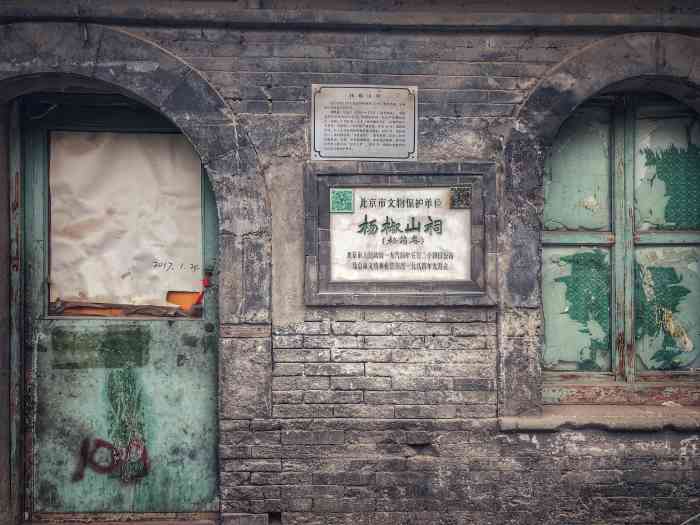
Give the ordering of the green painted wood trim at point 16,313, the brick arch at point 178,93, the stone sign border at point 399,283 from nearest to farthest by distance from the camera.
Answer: the brick arch at point 178,93 → the stone sign border at point 399,283 → the green painted wood trim at point 16,313

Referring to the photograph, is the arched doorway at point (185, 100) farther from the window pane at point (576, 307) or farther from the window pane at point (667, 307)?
the window pane at point (667, 307)

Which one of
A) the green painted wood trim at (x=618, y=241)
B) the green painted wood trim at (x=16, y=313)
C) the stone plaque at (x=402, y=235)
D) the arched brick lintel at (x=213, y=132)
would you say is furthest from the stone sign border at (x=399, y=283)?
the green painted wood trim at (x=16, y=313)

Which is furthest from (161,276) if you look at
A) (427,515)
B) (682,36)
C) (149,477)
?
(682,36)

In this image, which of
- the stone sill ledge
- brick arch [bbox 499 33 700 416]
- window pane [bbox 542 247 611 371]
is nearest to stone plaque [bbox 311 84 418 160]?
brick arch [bbox 499 33 700 416]

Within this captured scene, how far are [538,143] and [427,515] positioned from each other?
7.75ft

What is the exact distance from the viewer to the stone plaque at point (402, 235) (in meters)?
3.55

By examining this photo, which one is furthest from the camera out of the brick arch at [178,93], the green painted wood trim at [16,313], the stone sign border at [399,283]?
the green painted wood trim at [16,313]

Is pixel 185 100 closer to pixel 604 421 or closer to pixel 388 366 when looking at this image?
pixel 388 366

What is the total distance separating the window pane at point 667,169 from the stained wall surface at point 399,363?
0.44 meters

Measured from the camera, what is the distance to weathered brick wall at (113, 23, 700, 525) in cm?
353

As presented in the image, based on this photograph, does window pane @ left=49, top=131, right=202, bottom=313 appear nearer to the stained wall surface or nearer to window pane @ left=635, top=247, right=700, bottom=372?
the stained wall surface

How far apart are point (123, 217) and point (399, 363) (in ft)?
6.67

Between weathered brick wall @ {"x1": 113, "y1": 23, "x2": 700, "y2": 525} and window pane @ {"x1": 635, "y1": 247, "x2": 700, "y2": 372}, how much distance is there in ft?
1.92

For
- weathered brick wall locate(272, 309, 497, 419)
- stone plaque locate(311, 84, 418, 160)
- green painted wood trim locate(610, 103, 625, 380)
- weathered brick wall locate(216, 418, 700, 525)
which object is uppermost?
stone plaque locate(311, 84, 418, 160)
